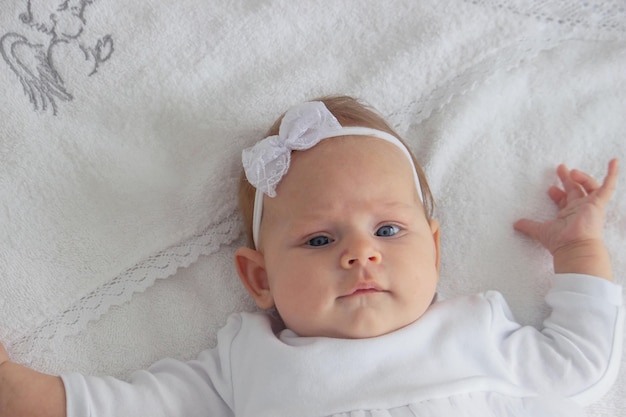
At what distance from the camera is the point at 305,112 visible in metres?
1.47

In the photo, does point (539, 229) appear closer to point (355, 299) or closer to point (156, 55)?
point (355, 299)

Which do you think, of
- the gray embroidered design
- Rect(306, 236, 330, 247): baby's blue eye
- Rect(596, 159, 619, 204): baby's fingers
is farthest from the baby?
the gray embroidered design

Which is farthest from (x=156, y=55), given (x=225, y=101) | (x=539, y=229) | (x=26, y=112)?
(x=539, y=229)

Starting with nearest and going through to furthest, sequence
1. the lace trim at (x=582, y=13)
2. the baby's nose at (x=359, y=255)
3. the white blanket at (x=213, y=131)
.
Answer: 1. the baby's nose at (x=359, y=255)
2. the white blanket at (x=213, y=131)
3. the lace trim at (x=582, y=13)

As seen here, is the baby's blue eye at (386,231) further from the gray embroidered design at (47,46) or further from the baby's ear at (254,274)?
the gray embroidered design at (47,46)

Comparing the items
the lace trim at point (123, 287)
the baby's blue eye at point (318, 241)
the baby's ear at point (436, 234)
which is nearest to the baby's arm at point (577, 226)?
the baby's ear at point (436, 234)

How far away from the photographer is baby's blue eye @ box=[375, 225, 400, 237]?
4.73 feet

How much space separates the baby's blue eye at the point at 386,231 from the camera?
1.44 m

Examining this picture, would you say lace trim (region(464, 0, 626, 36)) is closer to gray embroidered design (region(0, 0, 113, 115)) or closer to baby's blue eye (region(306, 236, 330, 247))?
baby's blue eye (region(306, 236, 330, 247))

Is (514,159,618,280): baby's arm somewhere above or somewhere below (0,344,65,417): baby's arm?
below

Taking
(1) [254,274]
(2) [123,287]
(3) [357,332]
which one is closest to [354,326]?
(3) [357,332]

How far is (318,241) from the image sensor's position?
1438mm

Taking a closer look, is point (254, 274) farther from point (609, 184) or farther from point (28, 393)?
point (609, 184)

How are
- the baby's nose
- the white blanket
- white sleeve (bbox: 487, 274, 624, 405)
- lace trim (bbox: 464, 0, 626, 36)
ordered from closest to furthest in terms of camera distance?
the baby's nose → white sleeve (bbox: 487, 274, 624, 405) → the white blanket → lace trim (bbox: 464, 0, 626, 36)
